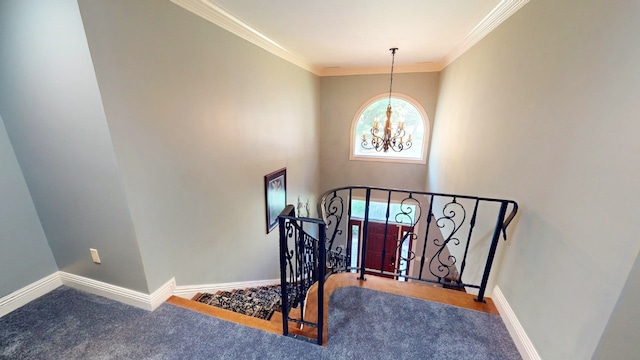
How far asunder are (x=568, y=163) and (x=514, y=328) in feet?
3.59

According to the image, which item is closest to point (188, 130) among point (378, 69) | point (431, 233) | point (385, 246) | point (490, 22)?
point (385, 246)

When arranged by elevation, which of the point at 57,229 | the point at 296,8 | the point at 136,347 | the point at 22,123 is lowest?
the point at 136,347

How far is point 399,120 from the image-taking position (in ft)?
15.9

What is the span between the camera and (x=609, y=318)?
2.94 ft

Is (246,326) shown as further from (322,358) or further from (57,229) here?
(57,229)

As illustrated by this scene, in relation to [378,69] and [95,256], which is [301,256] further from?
[378,69]

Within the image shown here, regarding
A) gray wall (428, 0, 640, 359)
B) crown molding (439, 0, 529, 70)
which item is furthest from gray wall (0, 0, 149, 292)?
crown molding (439, 0, 529, 70)

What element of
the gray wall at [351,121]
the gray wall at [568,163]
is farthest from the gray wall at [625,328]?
the gray wall at [351,121]

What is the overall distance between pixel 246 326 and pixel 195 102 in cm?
184

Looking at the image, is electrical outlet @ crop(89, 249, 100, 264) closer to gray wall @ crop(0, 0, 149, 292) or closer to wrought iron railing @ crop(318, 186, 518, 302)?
gray wall @ crop(0, 0, 149, 292)

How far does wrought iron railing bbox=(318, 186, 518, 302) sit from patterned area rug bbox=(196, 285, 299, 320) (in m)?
0.82

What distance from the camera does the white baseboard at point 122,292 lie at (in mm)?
1784

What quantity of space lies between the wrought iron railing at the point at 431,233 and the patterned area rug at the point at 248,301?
0.82 m

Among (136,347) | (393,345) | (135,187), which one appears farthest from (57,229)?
(393,345)
